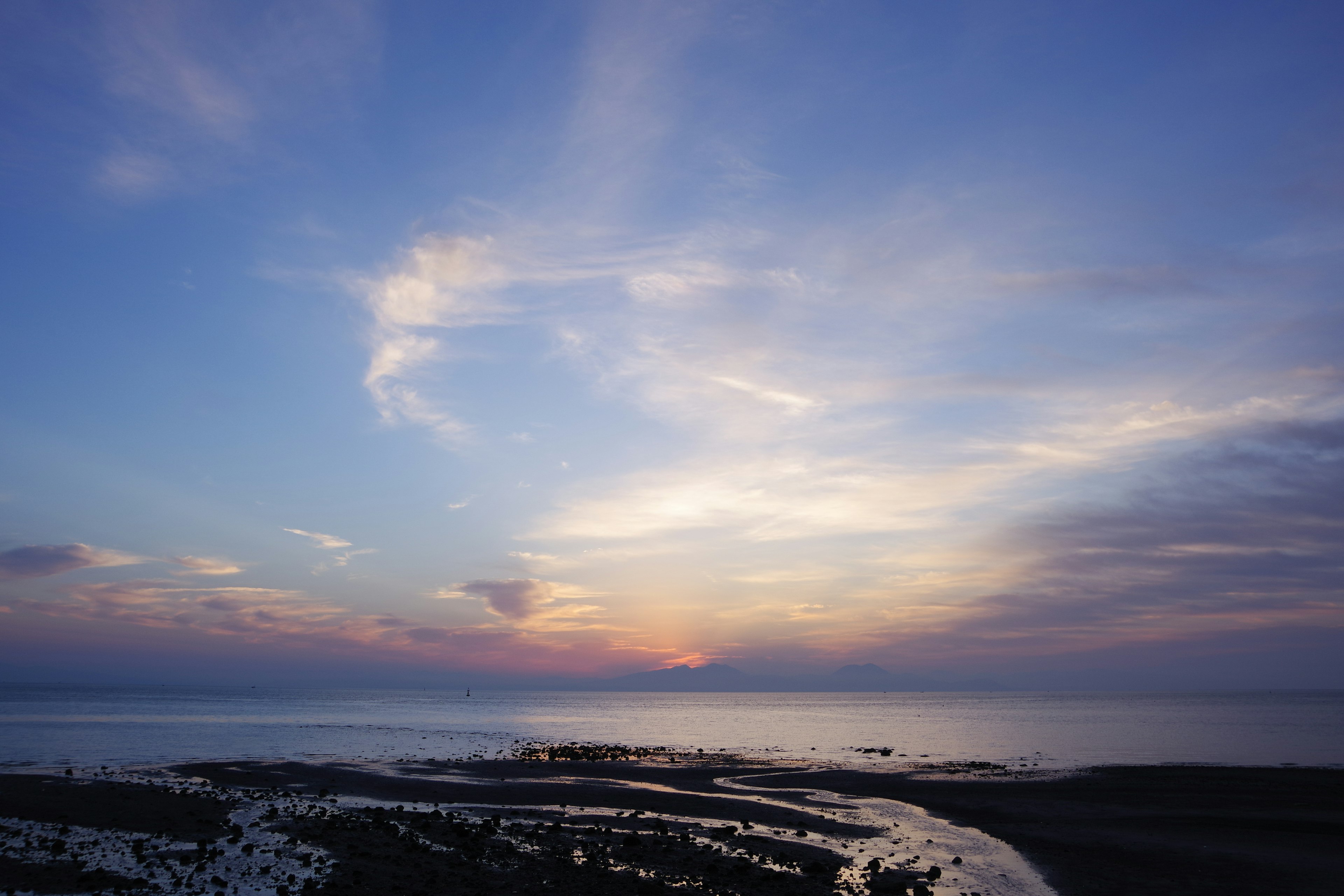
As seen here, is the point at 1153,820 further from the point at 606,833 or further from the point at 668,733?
the point at 668,733

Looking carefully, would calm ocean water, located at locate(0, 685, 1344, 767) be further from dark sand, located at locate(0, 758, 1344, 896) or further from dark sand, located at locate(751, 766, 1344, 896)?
dark sand, located at locate(0, 758, 1344, 896)

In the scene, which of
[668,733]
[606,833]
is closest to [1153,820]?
[606,833]

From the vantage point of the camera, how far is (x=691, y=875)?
2138 centimetres

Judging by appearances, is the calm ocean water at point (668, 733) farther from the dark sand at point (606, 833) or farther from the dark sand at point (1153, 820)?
the dark sand at point (606, 833)

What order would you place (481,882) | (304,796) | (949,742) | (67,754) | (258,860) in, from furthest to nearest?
(949,742), (67,754), (304,796), (258,860), (481,882)

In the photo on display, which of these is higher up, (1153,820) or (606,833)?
(606,833)

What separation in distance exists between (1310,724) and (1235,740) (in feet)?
142

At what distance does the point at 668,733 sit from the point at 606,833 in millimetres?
77567

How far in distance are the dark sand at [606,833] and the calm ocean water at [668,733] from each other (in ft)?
54.7

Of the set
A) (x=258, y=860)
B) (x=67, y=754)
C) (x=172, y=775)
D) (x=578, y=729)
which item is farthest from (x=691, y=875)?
(x=578, y=729)

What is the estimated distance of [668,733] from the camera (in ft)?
332

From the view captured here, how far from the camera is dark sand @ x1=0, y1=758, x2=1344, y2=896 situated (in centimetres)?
2083

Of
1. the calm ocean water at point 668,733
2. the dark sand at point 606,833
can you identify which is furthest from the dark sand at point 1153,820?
the calm ocean water at point 668,733

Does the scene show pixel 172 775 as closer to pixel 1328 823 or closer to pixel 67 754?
pixel 67 754
